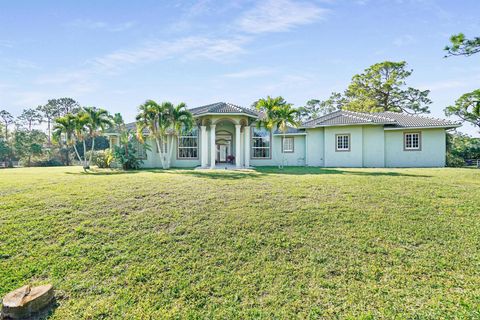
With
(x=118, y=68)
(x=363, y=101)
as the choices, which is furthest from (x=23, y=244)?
(x=363, y=101)

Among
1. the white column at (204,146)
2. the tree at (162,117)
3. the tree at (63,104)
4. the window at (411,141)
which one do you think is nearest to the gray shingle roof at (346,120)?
the window at (411,141)

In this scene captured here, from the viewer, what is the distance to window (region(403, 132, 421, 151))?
2038cm

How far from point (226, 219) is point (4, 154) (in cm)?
4496

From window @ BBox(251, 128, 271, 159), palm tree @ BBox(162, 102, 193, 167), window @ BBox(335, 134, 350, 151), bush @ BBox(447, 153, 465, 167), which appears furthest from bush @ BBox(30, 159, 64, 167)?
bush @ BBox(447, 153, 465, 167)

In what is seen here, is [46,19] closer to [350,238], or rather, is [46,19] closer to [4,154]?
[350,238]

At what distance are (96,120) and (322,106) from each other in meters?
40.4

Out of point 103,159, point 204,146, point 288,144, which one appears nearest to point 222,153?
point 204,146

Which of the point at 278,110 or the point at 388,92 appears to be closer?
the point at 278,110

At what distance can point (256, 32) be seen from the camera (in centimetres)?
1327

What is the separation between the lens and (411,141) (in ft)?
67.3

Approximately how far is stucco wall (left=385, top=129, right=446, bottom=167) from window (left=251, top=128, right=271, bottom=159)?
9.69 metres

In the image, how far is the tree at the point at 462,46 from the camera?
9738 millimetres

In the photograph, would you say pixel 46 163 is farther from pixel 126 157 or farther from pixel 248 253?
pixel 248 253

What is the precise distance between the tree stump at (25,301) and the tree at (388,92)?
3834cm
